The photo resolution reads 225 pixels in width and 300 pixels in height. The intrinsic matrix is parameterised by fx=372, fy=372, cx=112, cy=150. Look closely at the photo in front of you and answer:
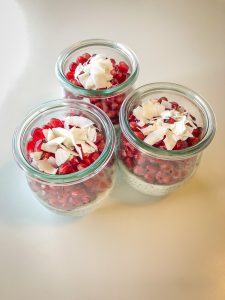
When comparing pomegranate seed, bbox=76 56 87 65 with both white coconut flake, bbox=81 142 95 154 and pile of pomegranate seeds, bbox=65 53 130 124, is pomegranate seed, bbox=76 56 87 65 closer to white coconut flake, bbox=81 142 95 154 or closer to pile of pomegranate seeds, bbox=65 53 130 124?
pile of pomegranate seeds, bbox=65 53 130 124

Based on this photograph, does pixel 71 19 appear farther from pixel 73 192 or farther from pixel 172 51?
pixel 73 192

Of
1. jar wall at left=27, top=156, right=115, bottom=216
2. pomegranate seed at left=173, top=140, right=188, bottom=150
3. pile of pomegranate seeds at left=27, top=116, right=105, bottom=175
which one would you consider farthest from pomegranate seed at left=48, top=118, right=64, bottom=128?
pomegranate seed at left=173, top=140, right=188, bottom=150

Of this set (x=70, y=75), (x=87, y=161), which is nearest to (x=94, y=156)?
(x=87, y=161)

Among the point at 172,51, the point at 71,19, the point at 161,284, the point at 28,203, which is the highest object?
the point at 71,19

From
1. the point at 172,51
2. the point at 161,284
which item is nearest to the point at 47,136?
the point at 161,284

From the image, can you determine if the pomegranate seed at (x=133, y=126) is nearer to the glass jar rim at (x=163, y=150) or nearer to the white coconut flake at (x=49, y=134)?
the glass jar rim at (x=163, y=150)
